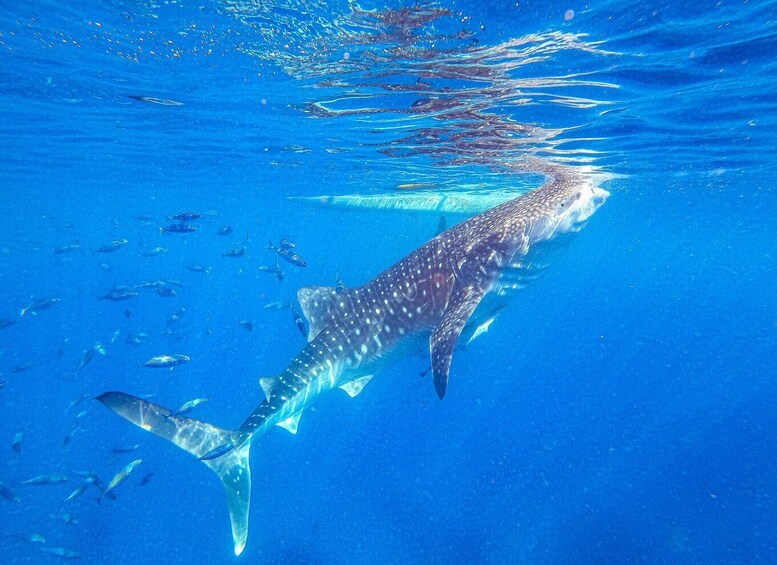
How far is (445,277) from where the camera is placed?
6.92m

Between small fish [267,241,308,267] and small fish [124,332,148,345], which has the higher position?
small fish [267,241,308,267]

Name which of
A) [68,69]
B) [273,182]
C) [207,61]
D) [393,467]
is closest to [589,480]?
[393,467]

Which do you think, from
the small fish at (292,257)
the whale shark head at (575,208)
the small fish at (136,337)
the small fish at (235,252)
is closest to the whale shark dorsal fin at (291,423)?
the small fish at (292,257)

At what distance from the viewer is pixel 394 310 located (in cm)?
718

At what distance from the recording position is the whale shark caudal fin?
239 inches

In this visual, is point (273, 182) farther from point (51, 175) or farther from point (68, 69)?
point (68, 69)

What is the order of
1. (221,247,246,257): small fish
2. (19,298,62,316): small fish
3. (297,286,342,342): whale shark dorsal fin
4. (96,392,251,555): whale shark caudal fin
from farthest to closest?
(221,247,246,257): small fish, (19,298,62,316): small fish, (297,286,342,342): whale shark dorsal fin, (96,392,251,555): whale shark caudal fin

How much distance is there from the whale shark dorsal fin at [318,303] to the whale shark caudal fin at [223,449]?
84.7 inches

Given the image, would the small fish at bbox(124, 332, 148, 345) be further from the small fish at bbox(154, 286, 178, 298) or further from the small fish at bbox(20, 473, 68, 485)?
the small fish at bbox(20, 473, 68, 485)

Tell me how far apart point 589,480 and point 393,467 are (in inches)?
274

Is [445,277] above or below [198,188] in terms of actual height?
above

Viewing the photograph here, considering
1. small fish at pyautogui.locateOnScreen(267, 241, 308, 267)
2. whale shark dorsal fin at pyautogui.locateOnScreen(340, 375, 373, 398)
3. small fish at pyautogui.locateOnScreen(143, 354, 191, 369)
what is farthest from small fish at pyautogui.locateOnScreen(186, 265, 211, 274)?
whale shark dorsal fin at pyautogui.locateOnScreen(340, 375, 373, 398)

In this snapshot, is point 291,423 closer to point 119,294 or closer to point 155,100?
point 119,294

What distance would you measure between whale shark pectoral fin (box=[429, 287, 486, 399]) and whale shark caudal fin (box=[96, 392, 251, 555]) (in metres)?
3.17
